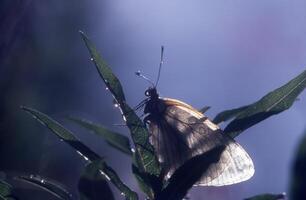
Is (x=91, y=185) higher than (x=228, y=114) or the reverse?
the reverse

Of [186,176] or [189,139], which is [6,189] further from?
[189,139]

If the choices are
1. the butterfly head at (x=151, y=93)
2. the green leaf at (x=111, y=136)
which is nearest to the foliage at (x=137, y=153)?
the green leaf at (x=111, y=136)

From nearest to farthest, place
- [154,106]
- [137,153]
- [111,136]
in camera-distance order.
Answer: [137,153]
[111,136]
[154,106]

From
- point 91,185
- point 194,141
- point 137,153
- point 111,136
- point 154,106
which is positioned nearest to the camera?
point 91,185

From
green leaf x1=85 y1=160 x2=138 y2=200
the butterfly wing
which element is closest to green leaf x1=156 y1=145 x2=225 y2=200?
green leaf x1=85 y1=160 x2=138 y2=200

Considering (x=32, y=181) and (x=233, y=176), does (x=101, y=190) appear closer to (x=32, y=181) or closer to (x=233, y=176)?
(x=32, y=181)

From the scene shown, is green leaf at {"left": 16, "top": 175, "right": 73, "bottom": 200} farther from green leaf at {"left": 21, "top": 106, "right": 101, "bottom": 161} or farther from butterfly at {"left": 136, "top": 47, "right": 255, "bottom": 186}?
butterfly at {"left": 136, "top": 47, "right": 255, "bottom": 186}

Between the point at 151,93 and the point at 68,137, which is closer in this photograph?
the point at 68,137

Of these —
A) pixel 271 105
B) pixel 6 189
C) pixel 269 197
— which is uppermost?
pixel 271 105

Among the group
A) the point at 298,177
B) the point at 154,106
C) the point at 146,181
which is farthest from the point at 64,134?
the point at 154,106
